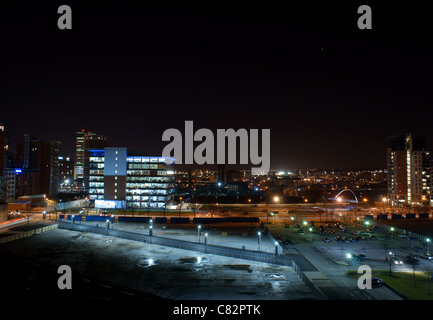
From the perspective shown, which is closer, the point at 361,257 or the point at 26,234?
the point at 361,257

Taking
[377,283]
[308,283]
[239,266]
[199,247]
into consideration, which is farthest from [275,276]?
[199,247]

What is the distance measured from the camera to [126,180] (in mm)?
60938

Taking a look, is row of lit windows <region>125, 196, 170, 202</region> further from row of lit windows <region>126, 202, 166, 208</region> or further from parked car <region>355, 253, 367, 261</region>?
parked car <region>355, 253, 367, 261</region>

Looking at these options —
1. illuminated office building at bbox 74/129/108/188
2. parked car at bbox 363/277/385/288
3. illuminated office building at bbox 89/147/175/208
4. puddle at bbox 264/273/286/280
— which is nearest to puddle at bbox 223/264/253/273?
puddle at bbox 264/273/286/280

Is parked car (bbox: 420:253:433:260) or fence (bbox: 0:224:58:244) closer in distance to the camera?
parked car (bbox: 420:253:433:260)

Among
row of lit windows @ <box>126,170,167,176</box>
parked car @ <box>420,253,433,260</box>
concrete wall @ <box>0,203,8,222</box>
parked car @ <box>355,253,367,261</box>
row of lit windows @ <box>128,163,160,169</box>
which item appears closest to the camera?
parked car @ <box>355,253,367,261</box>

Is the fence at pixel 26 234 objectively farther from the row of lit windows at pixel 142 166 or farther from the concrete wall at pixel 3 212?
the row of lit windows at pixel 142 166

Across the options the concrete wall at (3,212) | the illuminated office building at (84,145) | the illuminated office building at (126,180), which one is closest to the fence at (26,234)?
the concrete wall at (3,212)

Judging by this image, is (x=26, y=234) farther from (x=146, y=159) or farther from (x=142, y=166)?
(x=146, y=159)

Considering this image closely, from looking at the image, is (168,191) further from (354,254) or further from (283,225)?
(354,254)

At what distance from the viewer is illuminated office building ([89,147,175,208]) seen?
2370 inches

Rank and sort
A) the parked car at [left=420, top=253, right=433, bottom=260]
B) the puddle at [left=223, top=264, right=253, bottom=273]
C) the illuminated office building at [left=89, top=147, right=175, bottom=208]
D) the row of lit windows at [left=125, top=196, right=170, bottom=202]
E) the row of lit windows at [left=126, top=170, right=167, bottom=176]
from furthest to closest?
1. the row of lit windows at [left=126, top=170, right=167, bottom=176]
2. the row of lit windows at [left=125, top=196, right=170, bottom=202]
3. the illuminated office building at [left=89, top=147, right=175, bottom=208]
4. the parked car at [left=420, top=253, right=433, bottom=260]
5. the puddle at [left=223, top=264, right=253, bottom=273]

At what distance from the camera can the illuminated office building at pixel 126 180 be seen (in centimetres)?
6019
